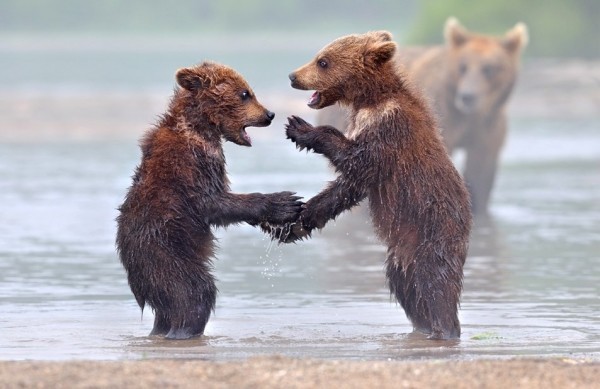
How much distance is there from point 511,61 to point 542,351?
931cm

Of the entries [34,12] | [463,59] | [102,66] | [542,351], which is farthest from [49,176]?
[34,12]

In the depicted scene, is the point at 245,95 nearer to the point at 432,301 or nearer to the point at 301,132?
the point at 301,132

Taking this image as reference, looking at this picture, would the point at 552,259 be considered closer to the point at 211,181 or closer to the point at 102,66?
the point at 211,181

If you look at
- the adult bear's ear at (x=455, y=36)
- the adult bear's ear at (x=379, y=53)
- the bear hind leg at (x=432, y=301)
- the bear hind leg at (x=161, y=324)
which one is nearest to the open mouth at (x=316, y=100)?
the adult bear's ear at (x=379, y=53)

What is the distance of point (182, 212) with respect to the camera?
7.77 m

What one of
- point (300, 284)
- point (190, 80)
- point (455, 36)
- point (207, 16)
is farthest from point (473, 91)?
point (207, 16)

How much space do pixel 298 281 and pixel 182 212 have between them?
282 cm

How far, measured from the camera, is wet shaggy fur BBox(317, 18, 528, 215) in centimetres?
1549

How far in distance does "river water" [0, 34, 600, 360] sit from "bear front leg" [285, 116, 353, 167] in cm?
92

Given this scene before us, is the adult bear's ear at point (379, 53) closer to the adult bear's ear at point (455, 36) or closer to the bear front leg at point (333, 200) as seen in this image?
the bear front leg at point (333, 200)

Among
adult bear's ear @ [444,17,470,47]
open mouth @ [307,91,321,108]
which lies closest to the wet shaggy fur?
adult bear's ear @ [444,17,470,47]

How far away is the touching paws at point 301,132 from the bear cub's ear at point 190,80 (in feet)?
1.69

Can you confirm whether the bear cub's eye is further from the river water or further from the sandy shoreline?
the sandy shoreline

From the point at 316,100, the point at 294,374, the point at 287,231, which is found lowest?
the point at 294,374
